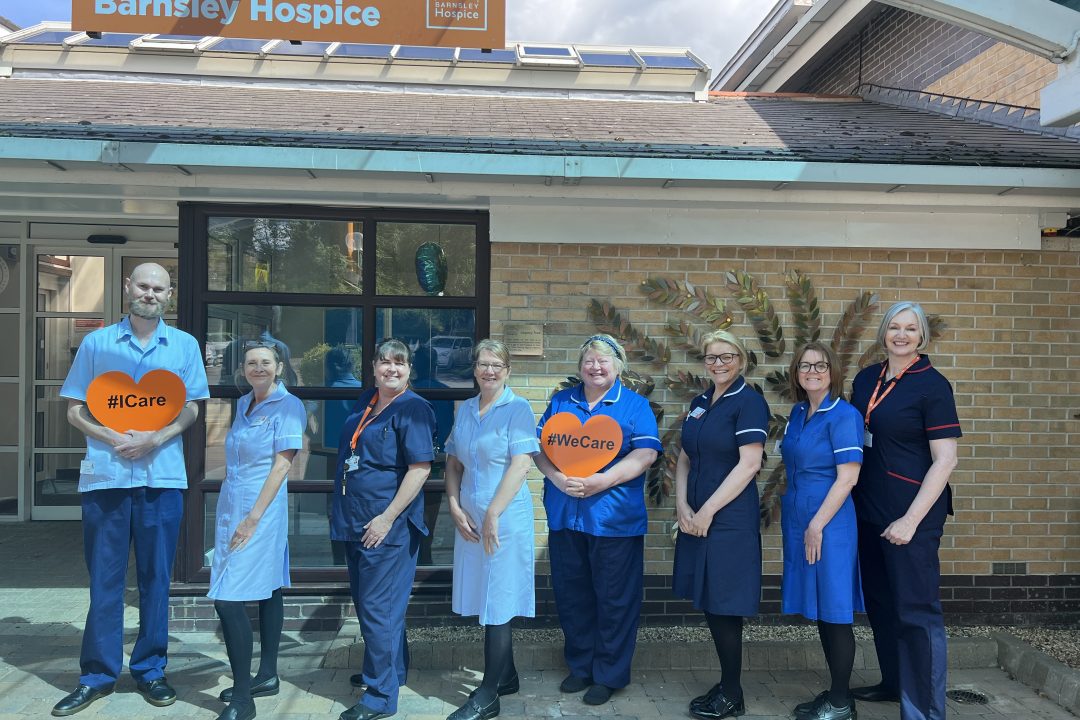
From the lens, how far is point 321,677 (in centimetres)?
460

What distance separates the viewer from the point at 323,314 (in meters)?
5.36

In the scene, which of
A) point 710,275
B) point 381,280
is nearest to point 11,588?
point 381,280

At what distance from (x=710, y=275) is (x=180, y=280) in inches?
131

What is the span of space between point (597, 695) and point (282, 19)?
4706 mm

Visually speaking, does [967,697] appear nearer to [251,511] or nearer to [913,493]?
[913,493]

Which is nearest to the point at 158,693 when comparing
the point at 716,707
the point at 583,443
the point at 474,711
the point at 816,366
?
the point at 474,711

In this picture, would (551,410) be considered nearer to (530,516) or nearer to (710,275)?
(530,516)

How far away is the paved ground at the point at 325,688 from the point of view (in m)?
4.16

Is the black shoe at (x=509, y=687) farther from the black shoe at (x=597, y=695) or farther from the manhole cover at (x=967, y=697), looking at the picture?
the manhole cover at (x=967, y=697)

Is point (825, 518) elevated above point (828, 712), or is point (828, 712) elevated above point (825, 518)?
point (825, 518)

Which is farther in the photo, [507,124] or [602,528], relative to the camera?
[507,124]

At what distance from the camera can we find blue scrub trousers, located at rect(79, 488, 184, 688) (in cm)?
419

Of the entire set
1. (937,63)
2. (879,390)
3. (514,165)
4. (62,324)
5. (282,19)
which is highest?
(937,63)

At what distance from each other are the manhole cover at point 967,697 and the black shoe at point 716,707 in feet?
3.95
